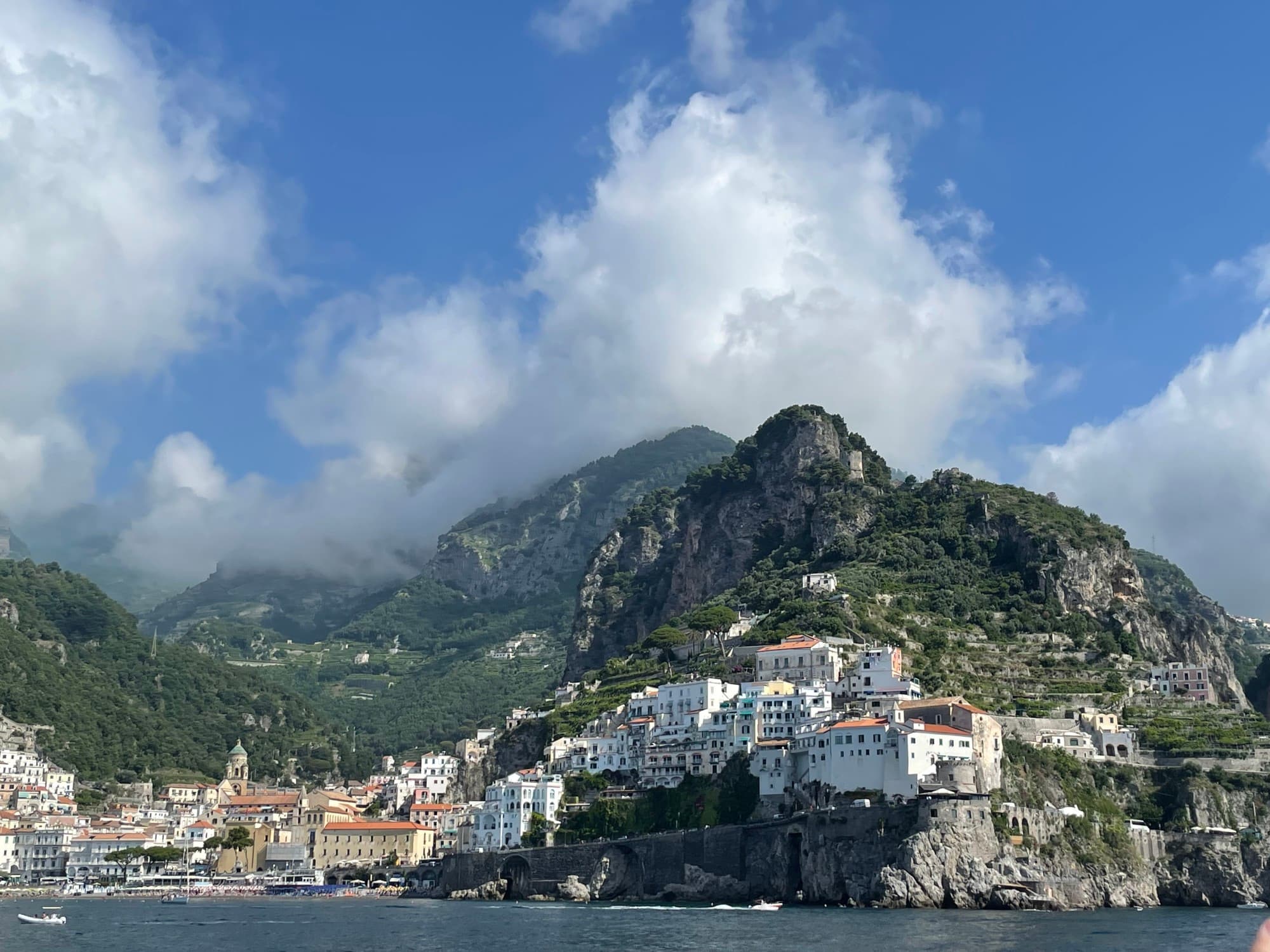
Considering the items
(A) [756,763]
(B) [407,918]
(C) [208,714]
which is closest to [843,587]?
(A) [756,763]

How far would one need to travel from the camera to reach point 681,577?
591 ft

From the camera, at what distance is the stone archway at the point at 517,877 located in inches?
4178

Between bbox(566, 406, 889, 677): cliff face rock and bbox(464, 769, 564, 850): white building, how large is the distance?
55.3m

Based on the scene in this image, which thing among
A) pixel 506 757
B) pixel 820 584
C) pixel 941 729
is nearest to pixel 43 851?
pixel 506 757

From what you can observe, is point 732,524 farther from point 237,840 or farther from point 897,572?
point 237,840

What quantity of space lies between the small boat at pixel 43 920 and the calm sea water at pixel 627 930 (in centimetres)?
86

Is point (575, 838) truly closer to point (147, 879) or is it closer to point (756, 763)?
point (756, 763)

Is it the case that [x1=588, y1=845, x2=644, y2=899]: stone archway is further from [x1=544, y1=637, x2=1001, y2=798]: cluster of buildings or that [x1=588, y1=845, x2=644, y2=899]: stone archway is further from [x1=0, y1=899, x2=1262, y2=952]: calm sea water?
[x1=544, y1=637, x2=1001, y2=798]: cluster of buildings

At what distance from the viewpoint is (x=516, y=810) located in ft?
371

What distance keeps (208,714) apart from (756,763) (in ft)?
362

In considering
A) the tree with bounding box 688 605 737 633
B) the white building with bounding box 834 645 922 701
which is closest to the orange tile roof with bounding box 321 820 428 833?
the tree with bounding box 688 605 737 633

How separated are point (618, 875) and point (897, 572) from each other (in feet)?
176

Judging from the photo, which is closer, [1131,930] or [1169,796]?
[1131,930]

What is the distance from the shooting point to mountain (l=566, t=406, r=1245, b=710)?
127062 millimetres
